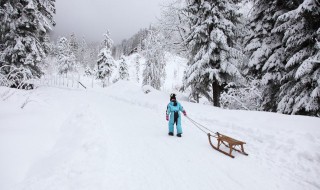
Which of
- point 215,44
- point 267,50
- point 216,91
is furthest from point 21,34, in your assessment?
point 267,50

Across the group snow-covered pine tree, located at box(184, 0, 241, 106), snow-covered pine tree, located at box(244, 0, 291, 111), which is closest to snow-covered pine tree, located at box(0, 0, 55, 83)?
snow-covered pine tree, located at box(184, 0, 241, 106)

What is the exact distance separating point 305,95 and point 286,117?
2215mm

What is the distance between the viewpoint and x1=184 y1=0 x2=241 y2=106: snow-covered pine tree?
13.5 meters

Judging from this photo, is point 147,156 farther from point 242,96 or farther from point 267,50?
point 267,50

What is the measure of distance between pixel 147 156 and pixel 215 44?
9714 millimetres

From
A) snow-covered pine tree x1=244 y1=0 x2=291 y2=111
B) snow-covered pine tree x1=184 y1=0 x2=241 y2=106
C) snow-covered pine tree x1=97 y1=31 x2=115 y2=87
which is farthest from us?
snow-covered pine tree x1=97 y1=31 x2=115 y2=87

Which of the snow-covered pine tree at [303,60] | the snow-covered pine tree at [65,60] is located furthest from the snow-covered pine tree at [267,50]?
the snow-covered pine tree at [65,60]

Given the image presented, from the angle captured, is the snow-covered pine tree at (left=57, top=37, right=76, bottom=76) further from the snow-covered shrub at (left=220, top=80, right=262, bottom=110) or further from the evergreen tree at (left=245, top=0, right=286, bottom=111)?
the evergreen tree at (left=245, top=0, right=286, bottom=111)

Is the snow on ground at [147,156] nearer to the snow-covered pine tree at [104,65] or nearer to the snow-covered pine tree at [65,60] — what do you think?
the snow-covered pine tree at [104,65]

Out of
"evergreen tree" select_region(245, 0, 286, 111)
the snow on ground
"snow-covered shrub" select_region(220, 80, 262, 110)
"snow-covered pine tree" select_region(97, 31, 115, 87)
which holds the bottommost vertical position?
the snow on ground

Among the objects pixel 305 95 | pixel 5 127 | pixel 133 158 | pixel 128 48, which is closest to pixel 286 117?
pixel 305 95

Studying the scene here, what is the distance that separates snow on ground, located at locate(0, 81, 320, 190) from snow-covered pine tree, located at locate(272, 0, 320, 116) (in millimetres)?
2044

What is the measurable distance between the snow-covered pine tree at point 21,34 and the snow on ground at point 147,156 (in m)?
11.0

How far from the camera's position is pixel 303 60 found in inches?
399
